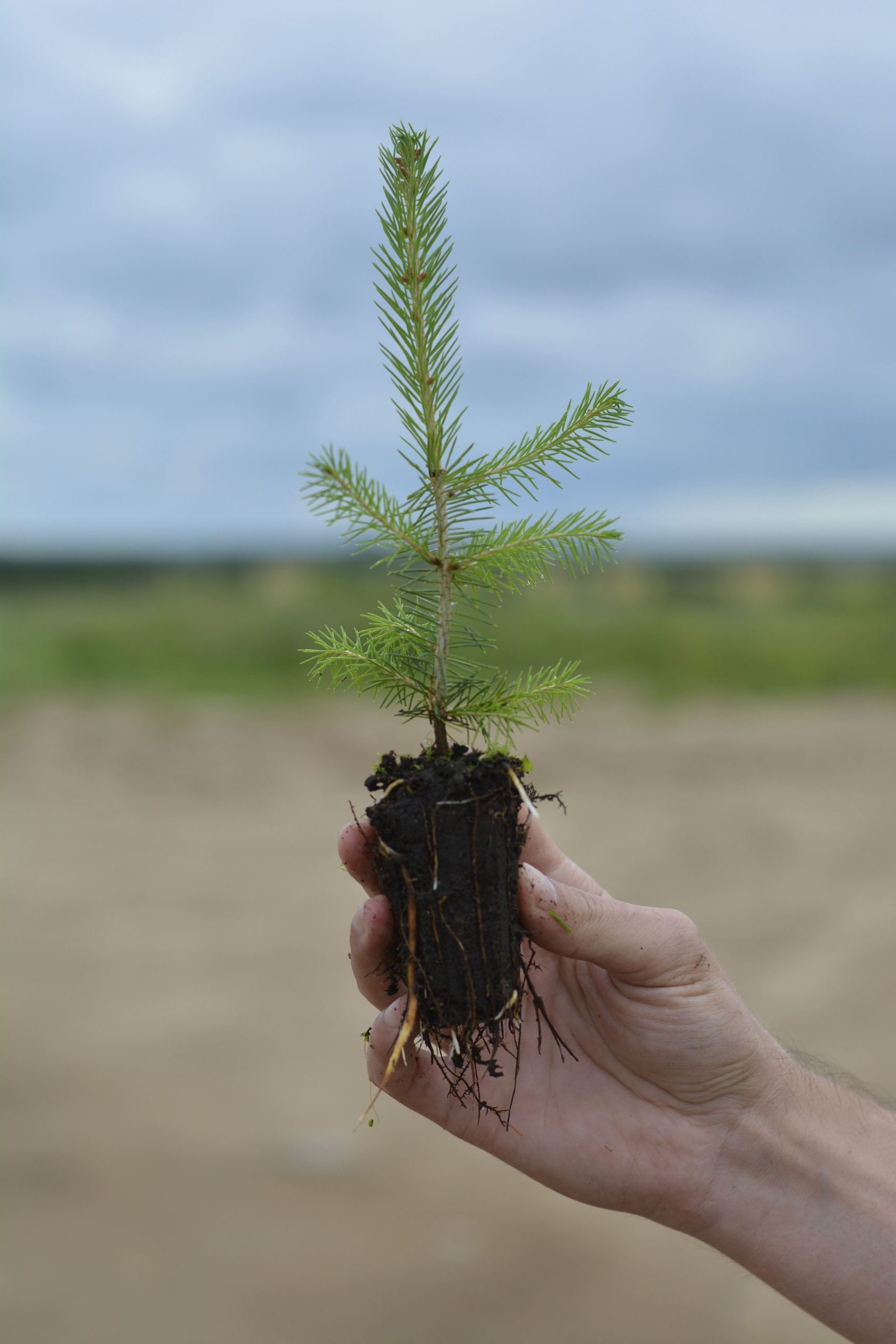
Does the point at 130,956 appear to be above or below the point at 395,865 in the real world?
below

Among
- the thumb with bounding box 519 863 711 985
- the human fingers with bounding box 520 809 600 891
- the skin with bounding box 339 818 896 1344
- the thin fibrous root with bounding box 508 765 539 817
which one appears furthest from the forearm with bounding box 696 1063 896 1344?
the thin fibrous root with bounding box 508 765 539 817

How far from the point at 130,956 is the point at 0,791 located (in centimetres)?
396

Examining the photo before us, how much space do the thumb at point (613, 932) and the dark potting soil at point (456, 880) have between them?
44 mm

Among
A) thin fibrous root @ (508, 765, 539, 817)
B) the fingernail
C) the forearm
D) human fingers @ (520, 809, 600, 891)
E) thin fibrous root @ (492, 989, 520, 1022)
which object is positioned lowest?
the forearm

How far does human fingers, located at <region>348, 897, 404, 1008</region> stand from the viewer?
194 centimetres

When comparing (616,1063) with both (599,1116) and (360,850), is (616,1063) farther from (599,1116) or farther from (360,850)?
(360,850)

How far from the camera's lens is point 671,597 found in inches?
691

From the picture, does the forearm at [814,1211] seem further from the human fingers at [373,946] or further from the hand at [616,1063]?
the human fingers at [373,946]

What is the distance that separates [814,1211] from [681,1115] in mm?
313

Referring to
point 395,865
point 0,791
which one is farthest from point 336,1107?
point 0,791

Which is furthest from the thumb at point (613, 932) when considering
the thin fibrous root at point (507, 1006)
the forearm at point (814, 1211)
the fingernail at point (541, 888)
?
the forearm at point (814, 1211)

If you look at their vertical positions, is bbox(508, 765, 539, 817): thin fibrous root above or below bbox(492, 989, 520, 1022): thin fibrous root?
above

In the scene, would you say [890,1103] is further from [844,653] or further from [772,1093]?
[844,653]

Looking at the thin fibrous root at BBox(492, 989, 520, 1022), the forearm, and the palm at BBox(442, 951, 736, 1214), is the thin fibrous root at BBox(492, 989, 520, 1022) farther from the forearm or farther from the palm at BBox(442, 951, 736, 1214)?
the forearm
